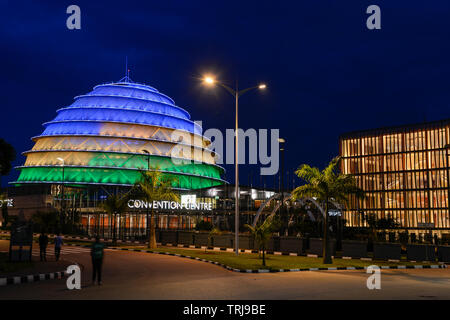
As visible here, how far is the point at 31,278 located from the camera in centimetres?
1903

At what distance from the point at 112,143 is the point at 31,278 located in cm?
6459

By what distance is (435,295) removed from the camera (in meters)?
15.3

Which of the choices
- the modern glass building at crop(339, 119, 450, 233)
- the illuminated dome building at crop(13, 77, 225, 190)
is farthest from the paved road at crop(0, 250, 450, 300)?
the modern glass building at crop(339, 119, 450, 233)

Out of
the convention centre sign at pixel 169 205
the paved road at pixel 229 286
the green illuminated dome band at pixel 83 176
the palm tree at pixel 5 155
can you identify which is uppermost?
the green illuminated dome band at pixel 83 176

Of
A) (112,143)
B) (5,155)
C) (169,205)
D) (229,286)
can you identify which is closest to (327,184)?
(229,286)

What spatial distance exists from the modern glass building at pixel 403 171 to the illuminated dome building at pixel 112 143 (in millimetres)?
32461

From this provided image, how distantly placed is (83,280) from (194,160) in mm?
71612

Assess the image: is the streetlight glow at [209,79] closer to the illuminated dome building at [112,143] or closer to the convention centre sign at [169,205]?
the convention centre sign at [169,205]

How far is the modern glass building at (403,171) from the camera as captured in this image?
87.2 meters

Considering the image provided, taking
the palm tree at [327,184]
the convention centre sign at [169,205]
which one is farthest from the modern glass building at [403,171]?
the palm tree at [327,184]

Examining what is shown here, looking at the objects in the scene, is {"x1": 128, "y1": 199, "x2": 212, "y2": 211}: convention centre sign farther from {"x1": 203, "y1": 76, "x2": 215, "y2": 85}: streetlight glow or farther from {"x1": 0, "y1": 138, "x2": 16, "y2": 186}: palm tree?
{"x1": 203, "y1": 76, "x2": 215, "y2": 85}: streetlight glow

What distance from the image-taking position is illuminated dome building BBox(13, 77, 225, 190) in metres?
80.8
